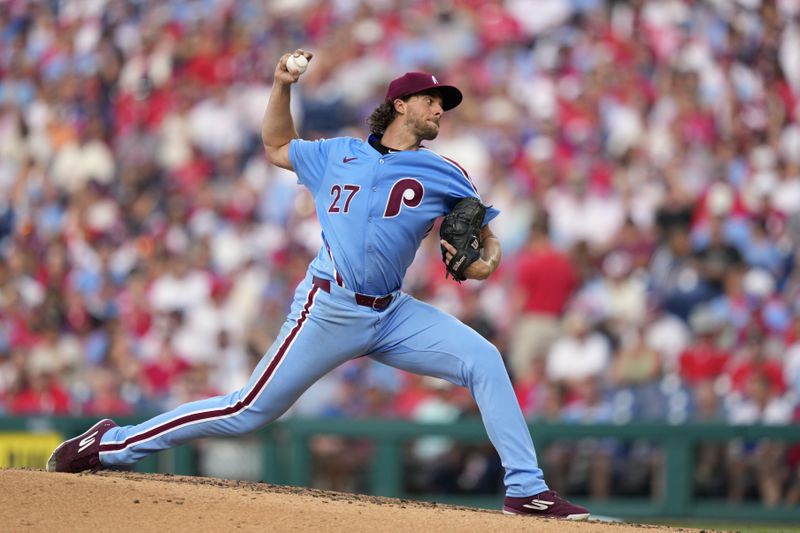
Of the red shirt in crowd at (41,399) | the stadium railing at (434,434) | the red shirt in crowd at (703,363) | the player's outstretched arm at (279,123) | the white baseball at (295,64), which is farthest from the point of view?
the red shirt in crowd at (41,399)

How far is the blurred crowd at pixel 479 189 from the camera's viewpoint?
883 centimetres

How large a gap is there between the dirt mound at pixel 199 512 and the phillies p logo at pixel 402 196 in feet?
3.69

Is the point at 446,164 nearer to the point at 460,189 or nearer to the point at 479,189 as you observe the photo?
the point at 460,189

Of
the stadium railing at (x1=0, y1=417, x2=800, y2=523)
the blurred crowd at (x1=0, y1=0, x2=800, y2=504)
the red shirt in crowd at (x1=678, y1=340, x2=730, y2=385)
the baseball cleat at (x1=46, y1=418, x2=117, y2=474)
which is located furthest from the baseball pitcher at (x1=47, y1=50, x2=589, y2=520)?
the red shirt in crowd at (x1=678, y1=340, x2=730, y2=385)

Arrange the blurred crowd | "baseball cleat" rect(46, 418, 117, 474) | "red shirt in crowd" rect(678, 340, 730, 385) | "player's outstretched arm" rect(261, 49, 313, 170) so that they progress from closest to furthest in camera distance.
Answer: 1. "player's outstretched arm" rect(261, 49, 313, 170)
2. "baseball cleat" rect(46, 418, 117, 474)
3. "red shirt in crowd" rect(678, 340, 730, 385)
4. the blurred crowd

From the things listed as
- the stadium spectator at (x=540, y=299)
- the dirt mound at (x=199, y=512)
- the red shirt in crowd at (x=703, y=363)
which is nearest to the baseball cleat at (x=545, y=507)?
the dirt mound at (x=199, y=512)

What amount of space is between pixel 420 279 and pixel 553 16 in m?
3.24

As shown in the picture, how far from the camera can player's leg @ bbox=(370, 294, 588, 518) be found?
496 cm

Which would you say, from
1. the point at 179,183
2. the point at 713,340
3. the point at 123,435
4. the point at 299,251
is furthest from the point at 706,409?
the point at 179,183

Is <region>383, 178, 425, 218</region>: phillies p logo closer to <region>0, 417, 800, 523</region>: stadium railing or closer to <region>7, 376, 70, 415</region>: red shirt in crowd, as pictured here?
<region>0, 417, 800, 523</region>: stadium railing

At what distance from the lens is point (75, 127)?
42.3 ft

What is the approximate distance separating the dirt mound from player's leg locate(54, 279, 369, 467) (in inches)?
10.1

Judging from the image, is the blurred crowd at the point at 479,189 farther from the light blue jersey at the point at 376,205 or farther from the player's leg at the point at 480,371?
the light blue jersey at the point at 376,205

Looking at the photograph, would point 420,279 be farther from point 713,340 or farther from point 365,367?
point 713,340
